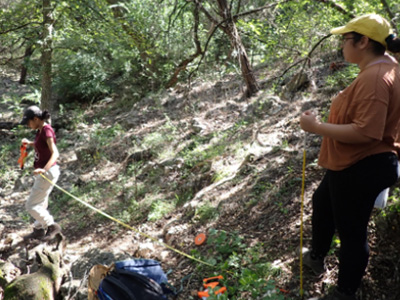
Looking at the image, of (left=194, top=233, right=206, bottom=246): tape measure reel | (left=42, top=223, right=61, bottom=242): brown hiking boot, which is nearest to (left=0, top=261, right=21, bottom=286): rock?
(left=42, top=223, right=61, bottom=242): brown hiking boot

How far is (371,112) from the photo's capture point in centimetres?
180

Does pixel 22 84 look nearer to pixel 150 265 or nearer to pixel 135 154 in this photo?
pixel 135 154

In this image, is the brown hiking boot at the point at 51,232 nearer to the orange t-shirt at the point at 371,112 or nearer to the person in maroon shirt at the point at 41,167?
the person in maroon shirt at the point at 41,167

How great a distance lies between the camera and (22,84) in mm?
16016

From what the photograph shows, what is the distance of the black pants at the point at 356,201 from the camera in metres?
1.96

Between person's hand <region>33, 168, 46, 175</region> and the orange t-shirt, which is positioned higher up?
the orange t-shirt

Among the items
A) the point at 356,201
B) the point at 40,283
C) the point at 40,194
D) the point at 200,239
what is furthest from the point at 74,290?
the point at 356,201

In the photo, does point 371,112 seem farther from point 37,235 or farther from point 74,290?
point 37,235

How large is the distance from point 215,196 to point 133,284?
7.40 feet

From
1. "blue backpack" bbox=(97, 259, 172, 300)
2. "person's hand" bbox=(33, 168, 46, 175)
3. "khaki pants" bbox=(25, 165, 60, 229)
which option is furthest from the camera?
"khaki pants" bbox=(25, 165, 60, 229)

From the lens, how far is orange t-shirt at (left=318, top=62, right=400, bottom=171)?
180cm

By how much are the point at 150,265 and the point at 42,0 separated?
25.2 ft

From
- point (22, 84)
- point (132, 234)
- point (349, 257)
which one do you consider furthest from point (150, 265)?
point (22, 84)

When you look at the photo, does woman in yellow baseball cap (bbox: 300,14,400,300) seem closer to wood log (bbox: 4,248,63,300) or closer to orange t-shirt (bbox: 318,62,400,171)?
orange t-shirt (bbox: 318,62,400,171)
